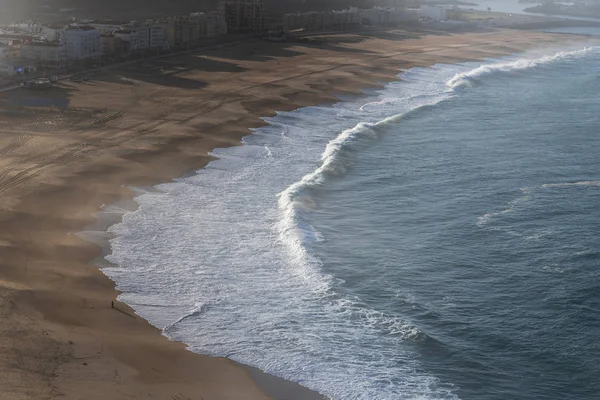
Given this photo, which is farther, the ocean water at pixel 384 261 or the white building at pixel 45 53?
the white building at pixel 45 53

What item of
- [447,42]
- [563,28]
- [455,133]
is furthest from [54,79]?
[563,28]

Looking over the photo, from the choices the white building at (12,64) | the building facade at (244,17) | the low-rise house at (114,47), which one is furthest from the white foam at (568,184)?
the building facade at (244,17)

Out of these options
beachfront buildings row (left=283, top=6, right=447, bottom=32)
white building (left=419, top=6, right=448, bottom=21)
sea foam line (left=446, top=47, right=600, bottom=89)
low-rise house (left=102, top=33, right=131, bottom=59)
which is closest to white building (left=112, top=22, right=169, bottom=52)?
low-rise house (left=102, top=33, right=131, bottom=59)

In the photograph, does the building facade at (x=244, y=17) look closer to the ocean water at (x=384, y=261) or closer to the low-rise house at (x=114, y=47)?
the low-rise house at (x=114, y=47)

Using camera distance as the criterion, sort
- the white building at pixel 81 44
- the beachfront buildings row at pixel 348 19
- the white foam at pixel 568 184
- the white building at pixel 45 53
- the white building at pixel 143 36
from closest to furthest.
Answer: the white foam at pixel 568 184 < the white building at pixel 45 53 < the white building at pixel 81 44 < the white building at pixel 143 36 < the beachfront buildings row at pixel 348 19

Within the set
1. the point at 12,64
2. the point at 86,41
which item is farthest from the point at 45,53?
the point at 12,64

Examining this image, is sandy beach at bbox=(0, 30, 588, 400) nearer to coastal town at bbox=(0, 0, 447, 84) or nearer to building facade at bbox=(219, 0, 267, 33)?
coastal town at bbox=(0, 0, 447, 84)

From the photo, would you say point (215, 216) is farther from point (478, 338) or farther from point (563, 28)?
point (563, 28)
